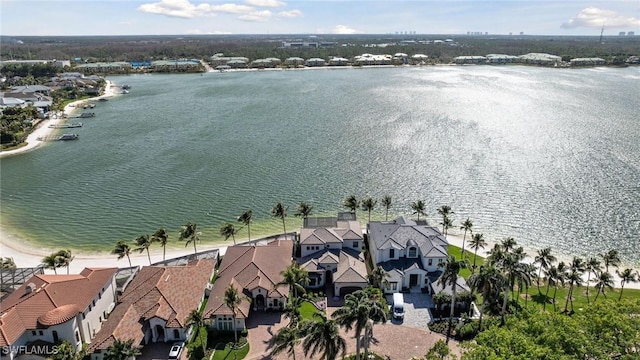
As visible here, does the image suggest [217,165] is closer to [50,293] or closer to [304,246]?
[304,246]

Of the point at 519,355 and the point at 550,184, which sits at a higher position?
the point at 519,355

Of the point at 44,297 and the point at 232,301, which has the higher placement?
the point at 44,297

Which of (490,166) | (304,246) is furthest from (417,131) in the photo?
(304,246)

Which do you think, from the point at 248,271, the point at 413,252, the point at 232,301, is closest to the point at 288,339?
the point at 232,301

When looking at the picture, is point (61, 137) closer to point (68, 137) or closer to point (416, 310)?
point (68, 137)

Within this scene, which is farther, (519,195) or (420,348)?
(519,195)

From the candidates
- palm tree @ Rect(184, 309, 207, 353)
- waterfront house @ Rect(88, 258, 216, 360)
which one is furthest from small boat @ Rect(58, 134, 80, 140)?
palm tree @ Rect(184, 309, 207, 353)
